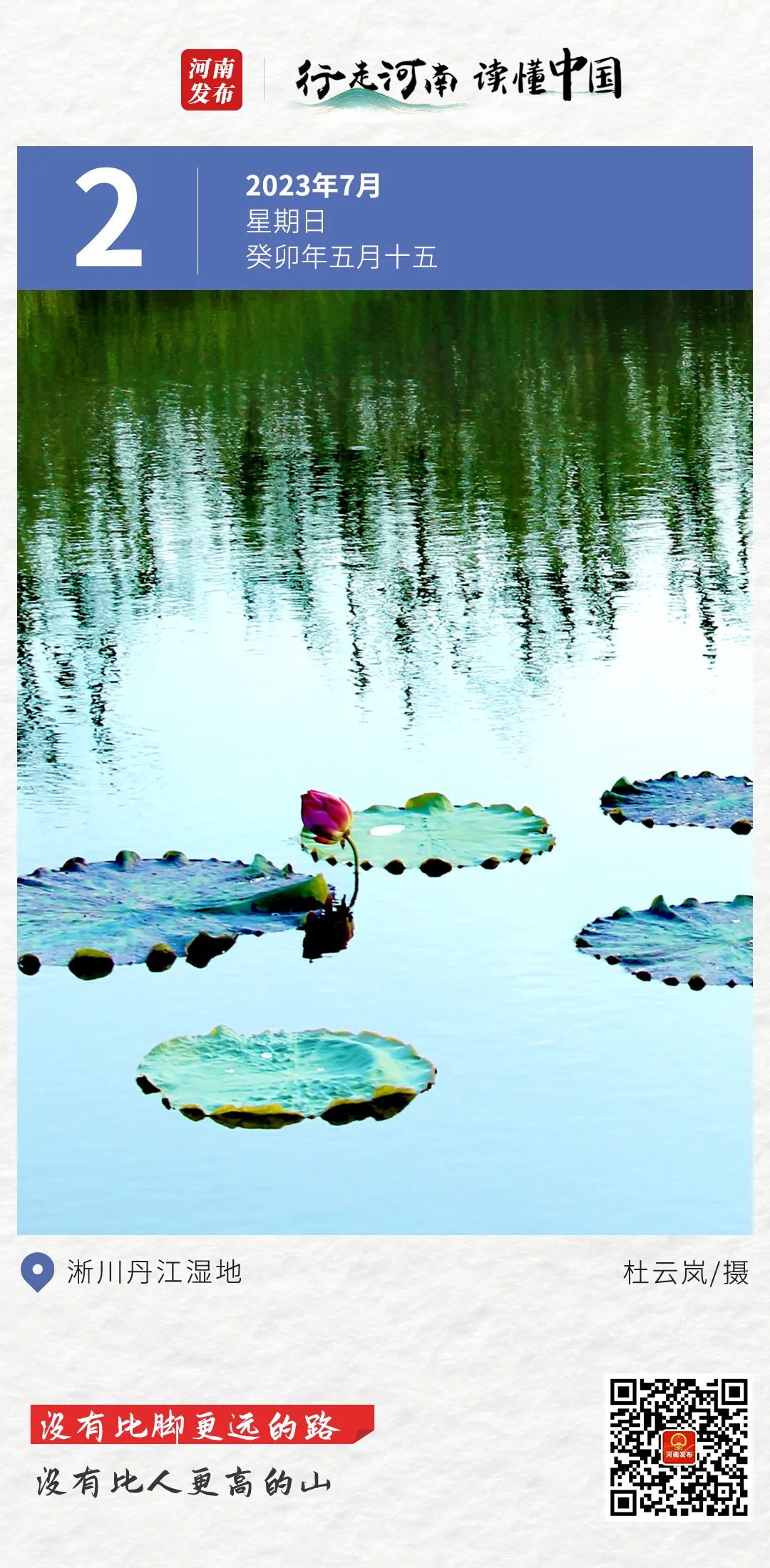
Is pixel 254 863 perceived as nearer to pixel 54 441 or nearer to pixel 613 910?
pixel 613 910

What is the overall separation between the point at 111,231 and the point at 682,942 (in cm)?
206

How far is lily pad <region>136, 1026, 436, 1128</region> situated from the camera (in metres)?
3.71

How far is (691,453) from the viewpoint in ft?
23.1

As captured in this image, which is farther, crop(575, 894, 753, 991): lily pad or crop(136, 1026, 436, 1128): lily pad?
crop(575, 894, 753, 991): lily pad

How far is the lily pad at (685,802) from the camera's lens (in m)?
4.71

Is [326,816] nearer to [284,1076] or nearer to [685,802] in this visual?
[284,1076]
